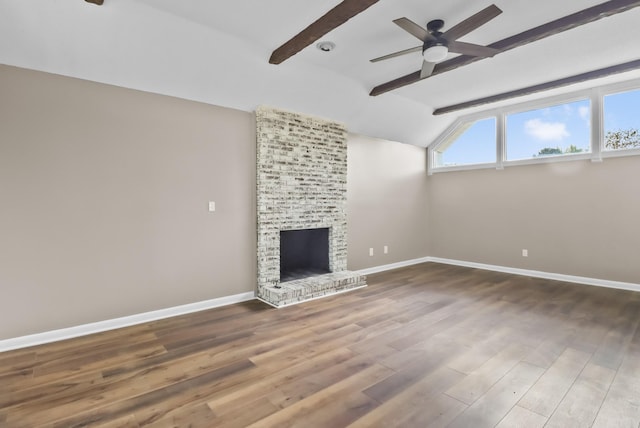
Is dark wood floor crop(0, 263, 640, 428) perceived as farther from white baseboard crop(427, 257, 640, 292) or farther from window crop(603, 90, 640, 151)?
window crop(603, 90, 640, 151)

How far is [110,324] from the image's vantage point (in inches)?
121

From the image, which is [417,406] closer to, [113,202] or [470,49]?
[470,49]

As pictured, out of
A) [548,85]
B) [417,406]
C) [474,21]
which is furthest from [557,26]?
[417,406]

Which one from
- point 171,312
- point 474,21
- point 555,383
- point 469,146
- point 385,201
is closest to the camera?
point 555,383

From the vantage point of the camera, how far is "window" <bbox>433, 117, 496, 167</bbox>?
5762 mm

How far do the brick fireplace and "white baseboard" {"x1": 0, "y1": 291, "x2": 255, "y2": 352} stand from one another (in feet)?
1.95

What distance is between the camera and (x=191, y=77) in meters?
3.31

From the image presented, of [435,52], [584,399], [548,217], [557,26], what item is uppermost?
[557,26]

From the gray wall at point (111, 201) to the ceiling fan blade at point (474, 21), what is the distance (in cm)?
256

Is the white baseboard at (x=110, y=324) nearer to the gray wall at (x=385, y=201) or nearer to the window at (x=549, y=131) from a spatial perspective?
the gray wall at (x=385, y=201)

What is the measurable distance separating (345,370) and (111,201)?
9.20ft

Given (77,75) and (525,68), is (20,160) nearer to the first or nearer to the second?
(77,75)

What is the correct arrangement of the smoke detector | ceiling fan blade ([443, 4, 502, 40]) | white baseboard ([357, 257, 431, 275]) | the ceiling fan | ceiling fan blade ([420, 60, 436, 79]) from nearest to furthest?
ceiling fan blade ([443, 4, 502, 40])
the ceiling fan
ceiling fan blade ([420, 60, 436, 79])
the smoke detector
white baseboard ([357, 257, 431, 275])

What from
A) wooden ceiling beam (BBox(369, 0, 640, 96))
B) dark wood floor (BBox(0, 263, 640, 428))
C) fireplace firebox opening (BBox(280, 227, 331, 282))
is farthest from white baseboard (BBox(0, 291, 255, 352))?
wooden ceiling beam (BBox(369, 0, 640, 96))
